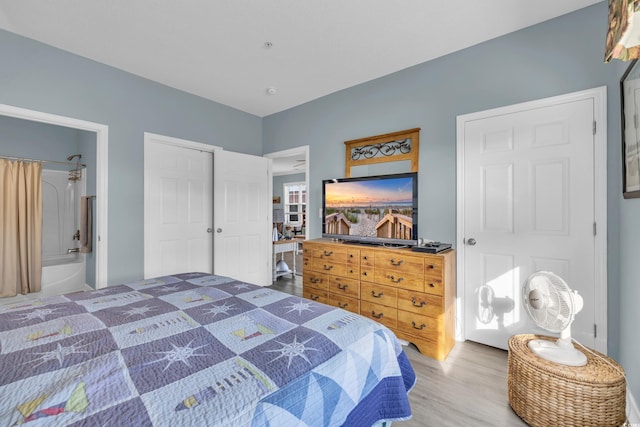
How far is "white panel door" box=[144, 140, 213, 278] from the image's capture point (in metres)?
3.28

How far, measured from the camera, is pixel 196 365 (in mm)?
967

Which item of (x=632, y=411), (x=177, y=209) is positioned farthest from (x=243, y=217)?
(x=632, y=411)

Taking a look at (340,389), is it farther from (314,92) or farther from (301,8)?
(314,92)

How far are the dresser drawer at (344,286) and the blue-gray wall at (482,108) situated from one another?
2.81ft

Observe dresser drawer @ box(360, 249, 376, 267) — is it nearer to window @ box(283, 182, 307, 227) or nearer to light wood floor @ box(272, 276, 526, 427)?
light wood floor @ box(272, 276, 526, 427)

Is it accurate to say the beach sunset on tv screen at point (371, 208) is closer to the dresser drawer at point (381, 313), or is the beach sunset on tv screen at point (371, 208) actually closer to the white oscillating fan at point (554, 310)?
the dresser drawer at point (381, 313)

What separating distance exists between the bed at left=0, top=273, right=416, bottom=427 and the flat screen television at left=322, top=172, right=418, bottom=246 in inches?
57.6

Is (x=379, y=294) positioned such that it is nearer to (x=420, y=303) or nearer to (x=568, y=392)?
(x=420, y=303)

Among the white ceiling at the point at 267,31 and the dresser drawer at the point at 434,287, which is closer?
the white ceiling at the point at 267,31

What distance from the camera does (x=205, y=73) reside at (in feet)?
10.1

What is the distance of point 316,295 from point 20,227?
12.0ft

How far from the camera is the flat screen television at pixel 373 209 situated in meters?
2.71

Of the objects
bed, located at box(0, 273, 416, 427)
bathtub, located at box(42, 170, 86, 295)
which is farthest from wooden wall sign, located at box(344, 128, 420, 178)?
bathtub, located at box(42, 170, 86, 295)

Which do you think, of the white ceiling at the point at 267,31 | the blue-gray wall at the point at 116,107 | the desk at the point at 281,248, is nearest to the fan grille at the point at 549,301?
the white ceiling at the point at 267,31
